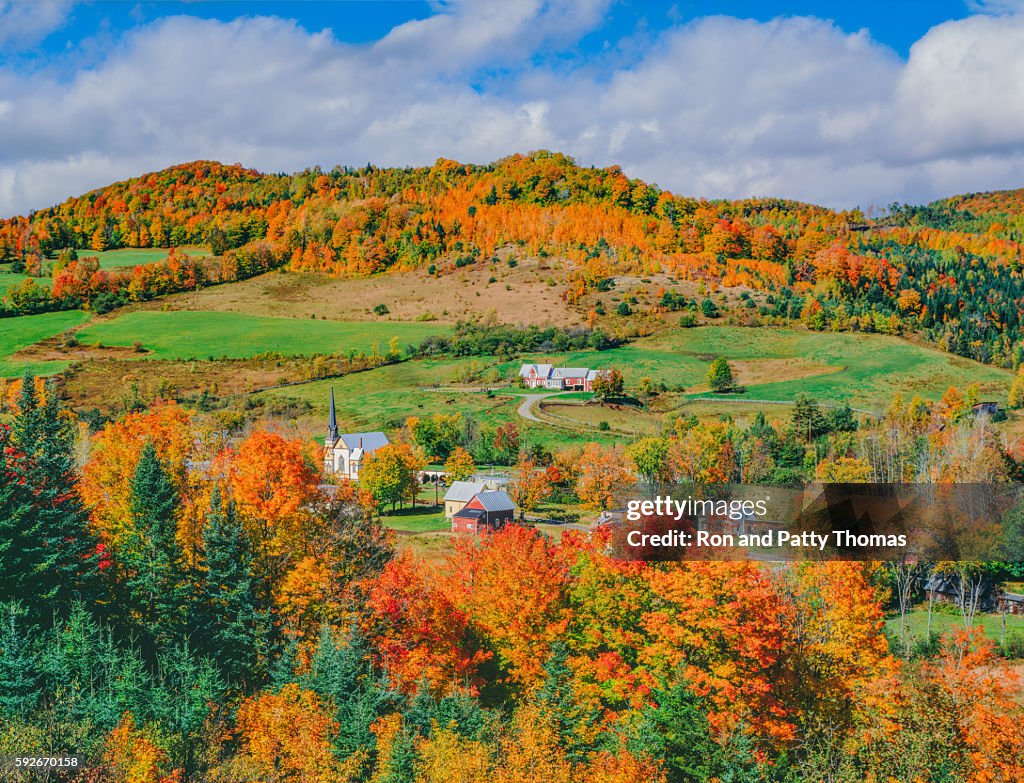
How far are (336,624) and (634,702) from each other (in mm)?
13762

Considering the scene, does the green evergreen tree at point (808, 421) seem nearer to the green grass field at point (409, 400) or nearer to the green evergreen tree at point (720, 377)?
Answer: the green evergreen tree at point (720, 377)

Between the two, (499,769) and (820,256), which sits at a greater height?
(820,256)

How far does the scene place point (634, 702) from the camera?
3312cm

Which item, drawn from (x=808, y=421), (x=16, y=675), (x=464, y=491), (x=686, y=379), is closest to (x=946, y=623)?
(x=464, y=491)

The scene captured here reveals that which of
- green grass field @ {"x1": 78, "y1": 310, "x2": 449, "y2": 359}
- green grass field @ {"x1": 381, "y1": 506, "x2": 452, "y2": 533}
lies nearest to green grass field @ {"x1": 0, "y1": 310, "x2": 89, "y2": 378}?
green grass field @ {"x1": 78, "y1": 310, "x2": 449, "y2": 359}

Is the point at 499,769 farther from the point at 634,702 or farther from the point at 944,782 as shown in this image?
the point at 944,782

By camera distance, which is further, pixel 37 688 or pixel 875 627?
pixel 875 627

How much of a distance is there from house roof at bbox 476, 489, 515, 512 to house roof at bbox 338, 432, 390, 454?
2125 centimetres

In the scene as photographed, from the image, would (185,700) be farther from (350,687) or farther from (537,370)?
(537,370)

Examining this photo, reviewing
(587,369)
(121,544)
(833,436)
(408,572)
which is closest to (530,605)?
(408,572)

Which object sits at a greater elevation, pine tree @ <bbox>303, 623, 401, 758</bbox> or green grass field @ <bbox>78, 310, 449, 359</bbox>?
green grass field @ <bbox>78, 310, 449, 359</bbox>

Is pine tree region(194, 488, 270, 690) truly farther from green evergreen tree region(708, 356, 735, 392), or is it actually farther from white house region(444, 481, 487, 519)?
green evergreen tree region(708, 356, 735, 392)

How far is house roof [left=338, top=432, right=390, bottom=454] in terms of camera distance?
3607 inches

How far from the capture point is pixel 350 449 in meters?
91.9
